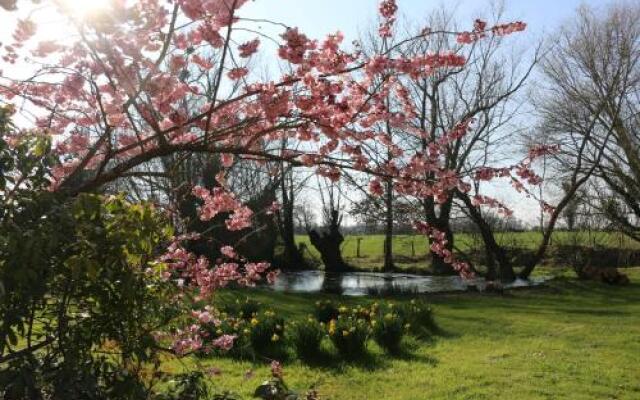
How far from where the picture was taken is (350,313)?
8.99 metres

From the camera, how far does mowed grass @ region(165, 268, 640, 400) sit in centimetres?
568

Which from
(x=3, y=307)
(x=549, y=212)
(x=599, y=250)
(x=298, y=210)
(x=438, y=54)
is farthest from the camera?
(x=298, y=210)

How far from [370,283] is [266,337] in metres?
12.5

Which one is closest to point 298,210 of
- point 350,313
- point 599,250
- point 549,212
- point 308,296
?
point 599,250

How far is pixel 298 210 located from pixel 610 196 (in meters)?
14.9

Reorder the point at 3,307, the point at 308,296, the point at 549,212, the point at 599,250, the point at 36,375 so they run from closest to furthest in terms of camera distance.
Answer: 1. the point at 3,307
2. the point at 36,375
3. the point at 549,212
4. the point at 308,296
5. the point at 599,250

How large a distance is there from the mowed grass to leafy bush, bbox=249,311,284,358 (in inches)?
6.4

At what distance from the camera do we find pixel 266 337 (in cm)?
705

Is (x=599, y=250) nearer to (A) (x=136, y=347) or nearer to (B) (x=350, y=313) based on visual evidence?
(B) (x=350, y=313)

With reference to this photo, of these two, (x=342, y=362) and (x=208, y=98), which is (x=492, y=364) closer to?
(x=342, y=362)

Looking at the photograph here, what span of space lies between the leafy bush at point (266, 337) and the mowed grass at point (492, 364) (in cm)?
16

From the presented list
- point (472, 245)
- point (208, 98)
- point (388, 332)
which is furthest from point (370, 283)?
point (208, 98)

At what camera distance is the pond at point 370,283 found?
16641mm

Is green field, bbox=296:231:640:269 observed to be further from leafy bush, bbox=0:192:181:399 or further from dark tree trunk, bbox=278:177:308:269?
leafy bush, bbox=0:192:181:399
